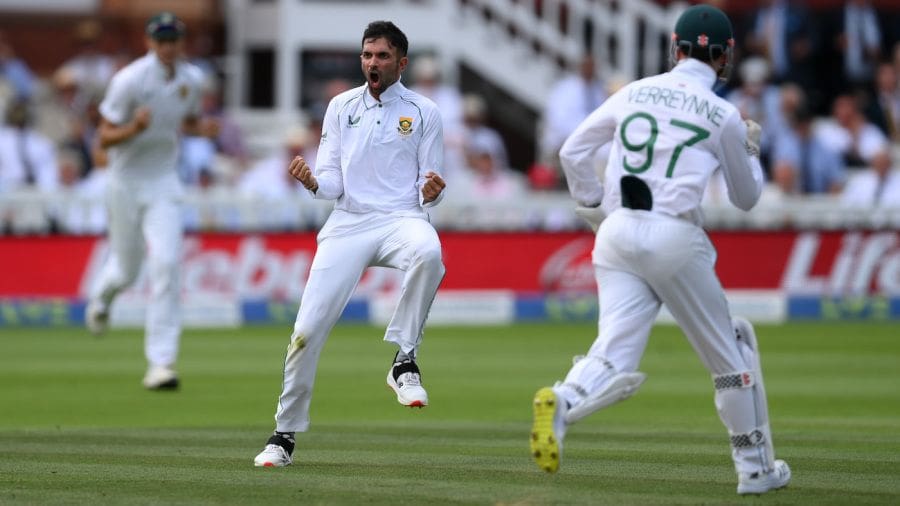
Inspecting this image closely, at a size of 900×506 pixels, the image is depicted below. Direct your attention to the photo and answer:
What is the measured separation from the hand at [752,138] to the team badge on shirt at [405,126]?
5.01ft

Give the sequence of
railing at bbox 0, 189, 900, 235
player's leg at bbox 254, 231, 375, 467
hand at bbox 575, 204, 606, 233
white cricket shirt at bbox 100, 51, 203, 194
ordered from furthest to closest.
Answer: railing at bbox 0, 189, 900, 235 → white cricket shirt at bbox 100, 51, 203, 194 → player's leg at bbox 254, 231, 375, 467 → hand at bbox 575, 204, 606, 233

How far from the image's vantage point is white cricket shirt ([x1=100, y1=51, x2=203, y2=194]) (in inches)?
440

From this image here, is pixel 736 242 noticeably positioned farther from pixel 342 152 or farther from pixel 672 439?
pixel 342 152

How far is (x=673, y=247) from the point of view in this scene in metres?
6.46

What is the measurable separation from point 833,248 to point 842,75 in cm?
357

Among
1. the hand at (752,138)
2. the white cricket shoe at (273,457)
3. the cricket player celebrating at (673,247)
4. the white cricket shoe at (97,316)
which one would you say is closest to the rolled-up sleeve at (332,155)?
the white cricket shoe at (273,457)

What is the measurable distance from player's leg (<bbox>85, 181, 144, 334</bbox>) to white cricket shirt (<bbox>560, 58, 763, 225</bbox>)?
5394mm

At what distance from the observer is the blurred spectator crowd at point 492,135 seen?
17031mm

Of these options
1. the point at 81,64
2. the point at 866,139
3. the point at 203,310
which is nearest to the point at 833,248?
the point at 866,139

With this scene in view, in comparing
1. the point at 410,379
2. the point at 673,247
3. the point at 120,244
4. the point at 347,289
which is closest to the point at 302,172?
the point at 347,289

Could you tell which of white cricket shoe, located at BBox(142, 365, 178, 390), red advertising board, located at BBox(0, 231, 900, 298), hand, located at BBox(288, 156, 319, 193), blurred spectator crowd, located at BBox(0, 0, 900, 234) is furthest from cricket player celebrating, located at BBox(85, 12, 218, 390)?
blurred spectator crowd, located at BBox(0, 0, 900, 234)

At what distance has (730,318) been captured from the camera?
6.60 meters

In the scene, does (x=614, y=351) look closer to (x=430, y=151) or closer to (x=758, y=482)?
(x=758, y=482)

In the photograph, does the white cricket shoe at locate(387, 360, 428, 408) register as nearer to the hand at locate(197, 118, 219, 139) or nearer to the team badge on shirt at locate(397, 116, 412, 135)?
the team badge on shirt at locate(397, 116, 412, 135)
